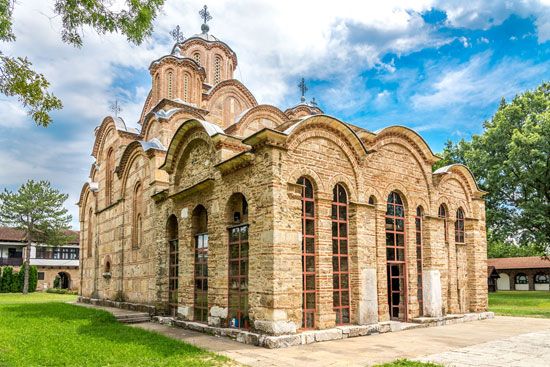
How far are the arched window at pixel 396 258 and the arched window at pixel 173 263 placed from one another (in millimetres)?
6576

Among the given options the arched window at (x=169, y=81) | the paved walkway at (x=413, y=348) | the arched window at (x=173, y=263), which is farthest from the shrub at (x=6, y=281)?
the paved walkway at (x=413, y=348)

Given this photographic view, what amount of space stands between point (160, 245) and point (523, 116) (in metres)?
20.9

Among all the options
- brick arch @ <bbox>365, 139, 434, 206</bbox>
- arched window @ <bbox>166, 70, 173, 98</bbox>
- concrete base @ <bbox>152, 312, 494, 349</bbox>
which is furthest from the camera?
arched window @ <bbox>166, 70, 173, 98</bbox>

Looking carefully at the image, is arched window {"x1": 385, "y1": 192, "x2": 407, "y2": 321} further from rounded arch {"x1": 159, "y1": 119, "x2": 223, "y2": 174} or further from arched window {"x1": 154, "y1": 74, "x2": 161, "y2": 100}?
arched window {"x1": 154, "y1": 74, "x2": 161, "y2": 100}

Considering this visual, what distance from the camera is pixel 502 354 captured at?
8367mm

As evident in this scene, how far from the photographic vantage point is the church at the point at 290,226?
9.84m

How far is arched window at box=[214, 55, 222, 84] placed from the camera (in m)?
22.5

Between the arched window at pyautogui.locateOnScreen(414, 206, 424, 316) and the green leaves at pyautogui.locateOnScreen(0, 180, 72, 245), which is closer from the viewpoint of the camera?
the arched window at pyautogui.locateOnScreen(414, 206, 424, 316)

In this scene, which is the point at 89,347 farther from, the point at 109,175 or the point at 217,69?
the point at 217,69

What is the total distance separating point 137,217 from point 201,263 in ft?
Answer: 20.0

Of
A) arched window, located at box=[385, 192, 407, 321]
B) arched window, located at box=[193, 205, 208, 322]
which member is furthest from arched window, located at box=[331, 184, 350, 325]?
arched window, located at box=[193, 205, 208, 322]

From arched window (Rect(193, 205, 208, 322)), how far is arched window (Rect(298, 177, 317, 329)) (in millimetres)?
3219

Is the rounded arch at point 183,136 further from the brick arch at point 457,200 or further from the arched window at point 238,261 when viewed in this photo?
the brick arch at point 457,200

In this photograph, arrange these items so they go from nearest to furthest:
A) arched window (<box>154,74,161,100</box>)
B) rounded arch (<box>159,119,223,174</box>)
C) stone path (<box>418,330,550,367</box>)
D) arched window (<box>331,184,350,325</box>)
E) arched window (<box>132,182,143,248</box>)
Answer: stone path (<box>418,330,550,367</box>) < arched window (<box>331,184,350,325</box>) < rounded arch (<box>159,119,223,174</box>) < arched window (<box>132,182,143,248</box>) < arched window (<box>154,74,161,100</box>)
